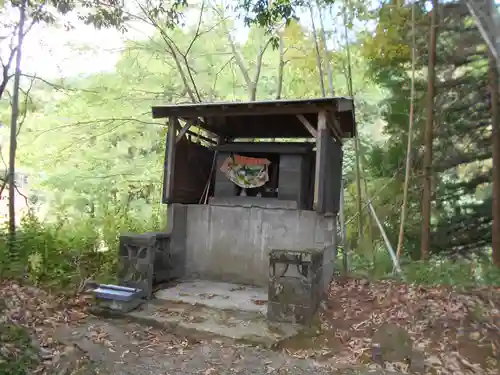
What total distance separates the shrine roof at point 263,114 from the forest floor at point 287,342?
112 inches

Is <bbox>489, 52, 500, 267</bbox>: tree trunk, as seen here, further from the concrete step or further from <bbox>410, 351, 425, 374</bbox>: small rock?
the concrete step

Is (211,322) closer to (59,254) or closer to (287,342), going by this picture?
(287,342)

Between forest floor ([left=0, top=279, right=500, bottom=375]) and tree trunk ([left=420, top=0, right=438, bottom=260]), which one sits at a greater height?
tree trunk ([left=420, top=0, right=438, bottom=260])

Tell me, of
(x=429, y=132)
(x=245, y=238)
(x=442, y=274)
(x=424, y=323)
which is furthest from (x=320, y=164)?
(x=429, y=132)

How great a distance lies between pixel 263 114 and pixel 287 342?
334 centimetres

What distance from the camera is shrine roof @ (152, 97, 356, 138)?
5.89 metres

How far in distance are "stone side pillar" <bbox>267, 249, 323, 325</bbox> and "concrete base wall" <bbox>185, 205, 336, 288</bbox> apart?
1.29 metres

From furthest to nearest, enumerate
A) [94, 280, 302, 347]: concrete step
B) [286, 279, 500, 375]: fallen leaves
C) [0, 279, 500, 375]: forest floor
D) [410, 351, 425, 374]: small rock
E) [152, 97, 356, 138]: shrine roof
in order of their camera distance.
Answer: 1. [152, 97, 356, 138]: shrine roof
2. [94, 280, 302, 347]: concrete step
3. [286, 279, 500, 375]: fallen leaves
4. [410, 351, 425, 374]: small rock
5. [0, 279, 500, 375]: forest floor

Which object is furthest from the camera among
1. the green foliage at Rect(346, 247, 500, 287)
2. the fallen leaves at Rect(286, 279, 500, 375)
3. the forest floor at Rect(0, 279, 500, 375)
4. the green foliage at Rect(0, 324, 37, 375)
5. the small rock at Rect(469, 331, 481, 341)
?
the green foliage at Rect(346, 247, 500, 287)

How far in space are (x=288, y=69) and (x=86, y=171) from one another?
21.9ft

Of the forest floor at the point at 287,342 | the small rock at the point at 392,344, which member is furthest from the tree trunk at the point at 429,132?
the small rock at the point at 392,344

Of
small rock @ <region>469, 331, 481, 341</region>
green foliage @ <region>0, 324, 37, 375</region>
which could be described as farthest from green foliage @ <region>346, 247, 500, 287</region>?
green foliage @ <region>0, 324, 37, 375</region>

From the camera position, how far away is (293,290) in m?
4.90

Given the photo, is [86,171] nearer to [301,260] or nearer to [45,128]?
[45,128]
